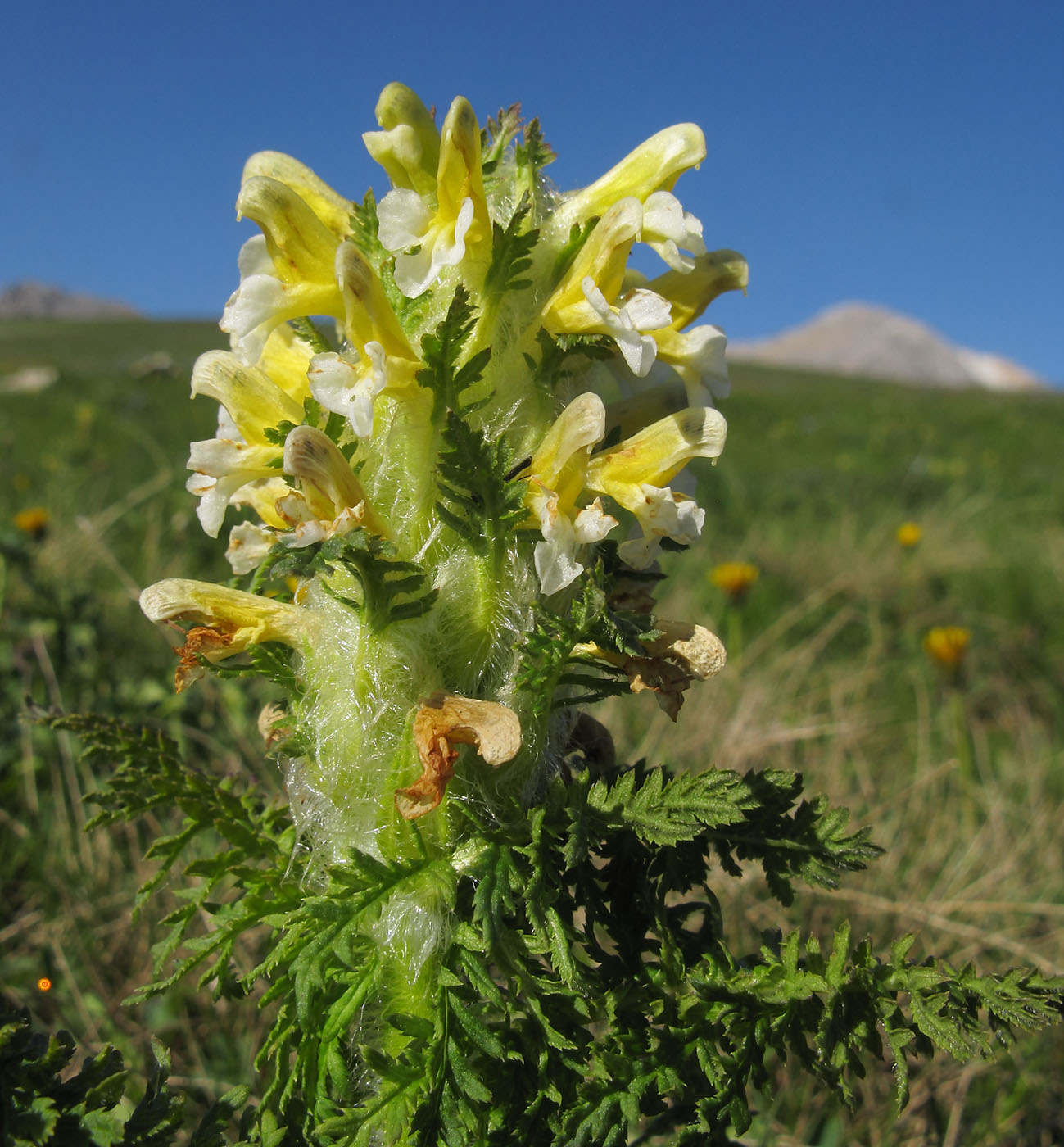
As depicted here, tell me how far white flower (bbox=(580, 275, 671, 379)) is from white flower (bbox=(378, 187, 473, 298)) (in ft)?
0.60

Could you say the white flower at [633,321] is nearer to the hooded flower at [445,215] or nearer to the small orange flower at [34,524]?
the hooded flower at [445,215]

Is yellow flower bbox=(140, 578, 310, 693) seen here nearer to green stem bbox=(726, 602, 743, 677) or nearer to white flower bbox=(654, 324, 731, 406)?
white flower bbox=(654, 324, 731, 406)

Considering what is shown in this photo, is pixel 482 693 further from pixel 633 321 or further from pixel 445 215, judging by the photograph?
pixel 445 215

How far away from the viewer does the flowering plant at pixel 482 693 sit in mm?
1166

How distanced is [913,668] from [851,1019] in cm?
363

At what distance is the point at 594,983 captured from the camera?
49.7 inches

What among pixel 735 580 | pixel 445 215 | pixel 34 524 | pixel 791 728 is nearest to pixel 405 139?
pixel 445 215

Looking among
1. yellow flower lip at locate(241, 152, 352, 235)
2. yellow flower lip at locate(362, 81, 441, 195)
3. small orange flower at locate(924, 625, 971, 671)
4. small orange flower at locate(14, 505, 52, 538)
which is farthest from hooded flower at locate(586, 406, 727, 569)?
small orange flower at locate(14, 505, 52, 538)

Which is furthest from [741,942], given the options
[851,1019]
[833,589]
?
[833,589]

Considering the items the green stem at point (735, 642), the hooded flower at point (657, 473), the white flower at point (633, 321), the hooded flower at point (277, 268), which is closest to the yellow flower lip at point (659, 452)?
the hooded flower at point (657, 473)

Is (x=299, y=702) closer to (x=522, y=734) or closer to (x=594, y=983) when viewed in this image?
(x=522, y=734)

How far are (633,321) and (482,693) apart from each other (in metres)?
0.58

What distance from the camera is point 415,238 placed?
4.04ft

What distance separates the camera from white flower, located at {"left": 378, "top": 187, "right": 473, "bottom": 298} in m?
1.19
